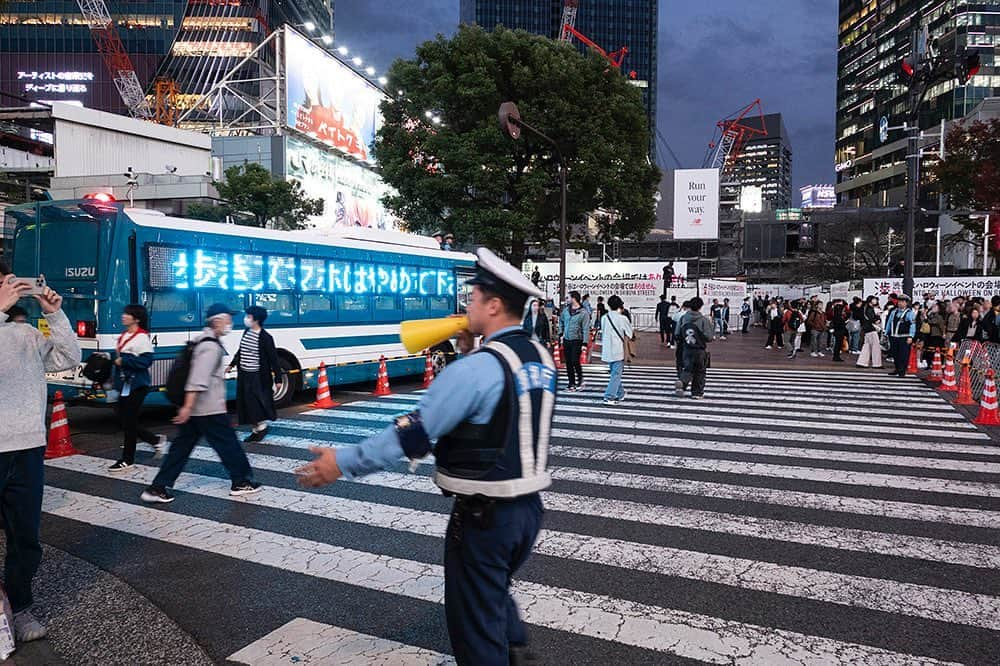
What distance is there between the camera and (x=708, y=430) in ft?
31.8

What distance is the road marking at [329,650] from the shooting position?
11.3 ft

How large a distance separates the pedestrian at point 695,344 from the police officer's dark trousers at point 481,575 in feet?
34.1

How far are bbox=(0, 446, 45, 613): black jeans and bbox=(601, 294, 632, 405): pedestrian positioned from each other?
8.88m

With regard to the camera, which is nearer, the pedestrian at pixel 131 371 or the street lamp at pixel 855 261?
the pedestrian at pixel 131 371

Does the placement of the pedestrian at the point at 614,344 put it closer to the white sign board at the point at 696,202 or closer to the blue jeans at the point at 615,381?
the blue jeans at the point at 615,381

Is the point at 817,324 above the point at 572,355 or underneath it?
above

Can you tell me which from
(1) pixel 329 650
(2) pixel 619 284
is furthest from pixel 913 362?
(1) pixel 329 650

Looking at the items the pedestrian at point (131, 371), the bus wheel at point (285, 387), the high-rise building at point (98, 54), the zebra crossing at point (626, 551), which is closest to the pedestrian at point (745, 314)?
the zebra crossing at point (626, 551)

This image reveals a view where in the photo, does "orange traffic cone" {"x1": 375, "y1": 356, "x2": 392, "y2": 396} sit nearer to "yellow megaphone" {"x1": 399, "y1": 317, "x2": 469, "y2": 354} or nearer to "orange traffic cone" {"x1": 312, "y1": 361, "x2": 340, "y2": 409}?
"orange traffic cone" {"x1": 312, "y1": 361, "x2": 340, "y2": 409}

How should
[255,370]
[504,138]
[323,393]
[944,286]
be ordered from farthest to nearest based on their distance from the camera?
[504,138] → [944,286] → [323,393] → [255,370]

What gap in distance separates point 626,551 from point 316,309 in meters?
8.98

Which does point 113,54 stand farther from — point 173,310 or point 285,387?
point 173,310

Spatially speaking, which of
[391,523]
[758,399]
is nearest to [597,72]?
[758,399]

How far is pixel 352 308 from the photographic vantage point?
44.3 feet
